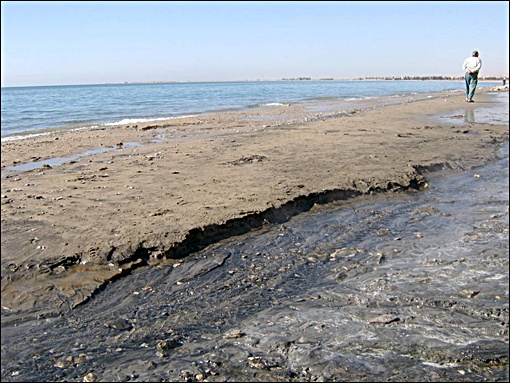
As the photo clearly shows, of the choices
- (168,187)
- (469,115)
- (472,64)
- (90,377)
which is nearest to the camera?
(90,377)

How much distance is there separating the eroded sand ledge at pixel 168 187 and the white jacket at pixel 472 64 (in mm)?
6508

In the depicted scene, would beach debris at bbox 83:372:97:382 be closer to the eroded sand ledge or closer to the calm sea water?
the eroded sand ledge

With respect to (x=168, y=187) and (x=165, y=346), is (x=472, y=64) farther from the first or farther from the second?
(x=165, y=346)

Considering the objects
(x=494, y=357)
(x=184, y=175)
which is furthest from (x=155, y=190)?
(x=494, y=357)

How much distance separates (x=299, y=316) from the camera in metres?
3.24

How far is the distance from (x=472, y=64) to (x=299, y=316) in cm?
1755

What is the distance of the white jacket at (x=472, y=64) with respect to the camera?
17547mm

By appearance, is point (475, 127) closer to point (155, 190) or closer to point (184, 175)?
point (184, 175)

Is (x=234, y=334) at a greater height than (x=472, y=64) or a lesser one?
lesser

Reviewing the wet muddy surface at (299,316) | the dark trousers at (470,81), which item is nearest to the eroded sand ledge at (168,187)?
the wet muddy surface at (299,316)

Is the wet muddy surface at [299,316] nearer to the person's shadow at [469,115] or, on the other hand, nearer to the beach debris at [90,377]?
the beach debris at [90,377]

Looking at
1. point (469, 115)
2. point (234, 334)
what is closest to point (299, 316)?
point (234, 334)

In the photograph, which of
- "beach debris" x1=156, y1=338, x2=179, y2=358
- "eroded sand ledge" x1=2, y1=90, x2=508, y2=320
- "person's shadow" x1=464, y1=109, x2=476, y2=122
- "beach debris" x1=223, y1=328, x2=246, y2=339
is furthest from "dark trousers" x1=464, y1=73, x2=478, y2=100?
"beach debris" x1=156, y1=338, x2=179, y2=358

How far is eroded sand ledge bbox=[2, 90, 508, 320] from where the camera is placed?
4.08 metres
